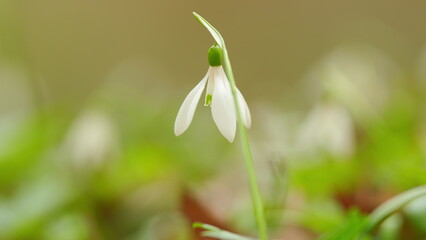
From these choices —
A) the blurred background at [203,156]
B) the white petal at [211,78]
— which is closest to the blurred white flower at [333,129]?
the blurred background at [203,156]

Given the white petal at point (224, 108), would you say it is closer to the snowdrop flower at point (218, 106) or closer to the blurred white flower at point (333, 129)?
the snowdrop flower at point (218, 106)

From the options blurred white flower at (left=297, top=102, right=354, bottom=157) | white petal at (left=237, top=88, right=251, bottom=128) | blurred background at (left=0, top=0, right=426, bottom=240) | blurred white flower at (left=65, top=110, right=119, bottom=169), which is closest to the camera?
white petal at (left=237, top=88, right=251, bottom=128)

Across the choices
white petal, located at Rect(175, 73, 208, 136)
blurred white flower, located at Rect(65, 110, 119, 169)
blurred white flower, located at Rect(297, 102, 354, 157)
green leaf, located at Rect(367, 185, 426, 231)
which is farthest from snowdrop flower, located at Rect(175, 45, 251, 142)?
blurred white flower, located at Rect(65, 110, 119, 169)

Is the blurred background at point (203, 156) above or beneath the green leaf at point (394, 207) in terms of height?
beneath

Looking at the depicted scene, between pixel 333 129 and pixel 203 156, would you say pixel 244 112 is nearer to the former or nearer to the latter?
pixel 333 129

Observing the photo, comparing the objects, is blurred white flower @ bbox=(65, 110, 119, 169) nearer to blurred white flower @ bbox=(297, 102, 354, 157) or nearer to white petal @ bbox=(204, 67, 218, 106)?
blurred white flower @ bbox=(297, 102, 354, 157)

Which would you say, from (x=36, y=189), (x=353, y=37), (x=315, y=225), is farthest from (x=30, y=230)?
(x=353, y=37)
